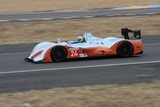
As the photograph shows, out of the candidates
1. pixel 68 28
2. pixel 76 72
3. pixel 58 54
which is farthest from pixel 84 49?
pixel 68 28

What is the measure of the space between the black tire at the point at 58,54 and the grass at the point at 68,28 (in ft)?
19.3

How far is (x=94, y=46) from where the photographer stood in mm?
14320

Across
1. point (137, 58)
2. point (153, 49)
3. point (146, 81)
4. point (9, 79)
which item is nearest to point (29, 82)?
point (9, 79)

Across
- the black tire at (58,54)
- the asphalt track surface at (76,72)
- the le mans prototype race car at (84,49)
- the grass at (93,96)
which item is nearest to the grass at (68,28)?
the asphalt track surface at (76,72)

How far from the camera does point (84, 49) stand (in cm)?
1423

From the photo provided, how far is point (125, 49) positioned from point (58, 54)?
1.82 metres

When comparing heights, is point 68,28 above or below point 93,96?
above

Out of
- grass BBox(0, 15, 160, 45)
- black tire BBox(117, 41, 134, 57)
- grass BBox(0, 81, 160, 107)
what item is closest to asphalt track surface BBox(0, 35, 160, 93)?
black tire BBox(117, 41, 134, 57)

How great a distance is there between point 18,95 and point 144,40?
10.6 meters

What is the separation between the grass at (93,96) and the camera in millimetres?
8570

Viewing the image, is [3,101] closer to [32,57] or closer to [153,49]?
[32,57]

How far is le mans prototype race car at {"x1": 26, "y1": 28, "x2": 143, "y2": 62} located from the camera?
14039mm

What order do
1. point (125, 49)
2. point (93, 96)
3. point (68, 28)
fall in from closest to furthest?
point (93, 96)
point (125, 49)
point (68, 28)

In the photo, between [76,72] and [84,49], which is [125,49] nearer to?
[84,49]
